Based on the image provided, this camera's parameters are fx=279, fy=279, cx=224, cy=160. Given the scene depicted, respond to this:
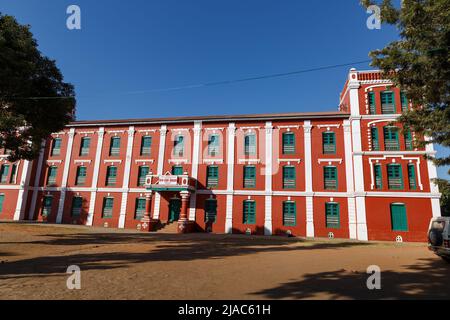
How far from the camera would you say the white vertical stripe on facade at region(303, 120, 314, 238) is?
70.7 ft

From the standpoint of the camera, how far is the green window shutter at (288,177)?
22.7 metres

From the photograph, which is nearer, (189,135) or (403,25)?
(403,25)

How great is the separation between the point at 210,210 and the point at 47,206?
1621 cm

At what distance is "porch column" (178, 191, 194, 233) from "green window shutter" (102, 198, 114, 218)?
717cm

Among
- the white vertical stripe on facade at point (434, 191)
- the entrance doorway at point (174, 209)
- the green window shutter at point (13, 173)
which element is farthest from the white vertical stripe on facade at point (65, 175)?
the white vertical stripe on facade at point (434, 191)

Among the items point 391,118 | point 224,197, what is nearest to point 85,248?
point 224,197

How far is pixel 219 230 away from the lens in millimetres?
22906

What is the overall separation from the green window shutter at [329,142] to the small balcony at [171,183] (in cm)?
1133

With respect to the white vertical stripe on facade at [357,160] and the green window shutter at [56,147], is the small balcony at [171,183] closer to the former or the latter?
the green window shutter at [56,147]

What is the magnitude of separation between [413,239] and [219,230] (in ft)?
46.2

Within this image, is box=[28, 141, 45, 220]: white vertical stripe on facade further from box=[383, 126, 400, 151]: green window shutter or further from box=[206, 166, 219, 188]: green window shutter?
box=[383, 126, 400, 151]: green window shutter

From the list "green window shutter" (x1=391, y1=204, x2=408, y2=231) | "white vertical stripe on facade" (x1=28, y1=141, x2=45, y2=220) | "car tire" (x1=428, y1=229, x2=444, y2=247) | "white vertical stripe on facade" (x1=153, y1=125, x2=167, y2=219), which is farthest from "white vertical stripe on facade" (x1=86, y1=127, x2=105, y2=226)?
"car tire" (x1=428, y1=229, x2=444, y2=247)

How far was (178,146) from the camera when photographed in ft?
83.2
